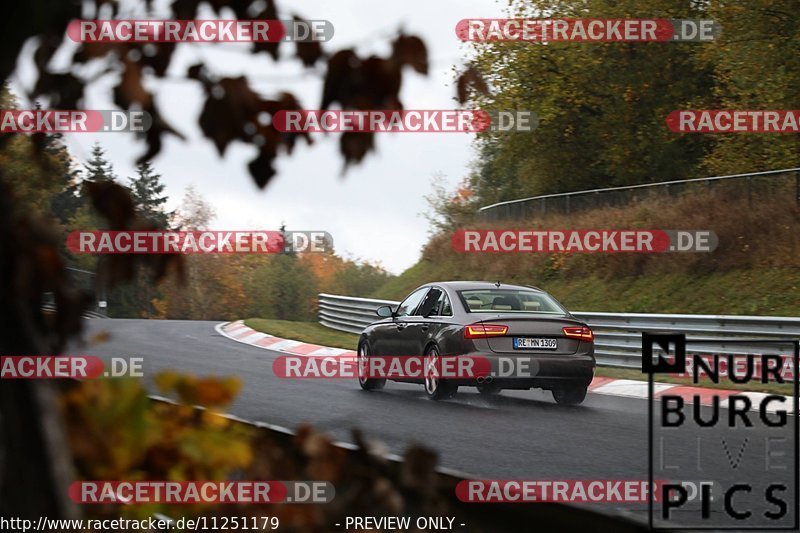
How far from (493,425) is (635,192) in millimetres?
19777

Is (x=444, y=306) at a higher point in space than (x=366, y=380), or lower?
higher

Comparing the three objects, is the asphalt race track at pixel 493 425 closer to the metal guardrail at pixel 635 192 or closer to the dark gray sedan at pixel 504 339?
the dark gray sedan at pixel 504 339

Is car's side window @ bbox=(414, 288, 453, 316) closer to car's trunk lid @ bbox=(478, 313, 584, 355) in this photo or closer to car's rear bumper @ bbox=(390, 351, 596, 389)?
car's trunk lid @ bbox=(478, 313, 584, 355)

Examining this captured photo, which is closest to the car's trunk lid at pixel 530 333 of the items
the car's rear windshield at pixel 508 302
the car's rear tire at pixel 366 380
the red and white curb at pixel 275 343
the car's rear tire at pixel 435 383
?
the car's rear windshield at pixel 508 302

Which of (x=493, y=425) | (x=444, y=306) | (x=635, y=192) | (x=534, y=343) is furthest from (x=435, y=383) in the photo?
(x=635, y=192)

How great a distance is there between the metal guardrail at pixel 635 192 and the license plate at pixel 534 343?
41.3 ft

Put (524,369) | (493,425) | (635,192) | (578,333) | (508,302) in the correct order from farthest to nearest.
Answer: (635,192)
(508,302)
(578,333)
(524,369)
(493,425)

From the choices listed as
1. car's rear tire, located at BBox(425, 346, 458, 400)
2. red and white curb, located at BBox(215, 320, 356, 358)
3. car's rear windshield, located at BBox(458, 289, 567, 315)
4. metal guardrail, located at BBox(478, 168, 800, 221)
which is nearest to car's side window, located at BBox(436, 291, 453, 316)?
car's rear windshield, located at BBox(458, 289, 567, 315)

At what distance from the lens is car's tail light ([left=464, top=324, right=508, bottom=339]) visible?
14.7m

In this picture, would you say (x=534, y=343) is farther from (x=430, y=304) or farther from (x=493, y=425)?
(x=493, y=425)

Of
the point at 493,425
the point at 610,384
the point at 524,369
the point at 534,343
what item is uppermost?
the point at 534,343

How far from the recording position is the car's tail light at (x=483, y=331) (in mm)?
14680

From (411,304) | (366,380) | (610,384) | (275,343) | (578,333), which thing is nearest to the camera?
(578,333)

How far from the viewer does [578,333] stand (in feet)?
48.8
